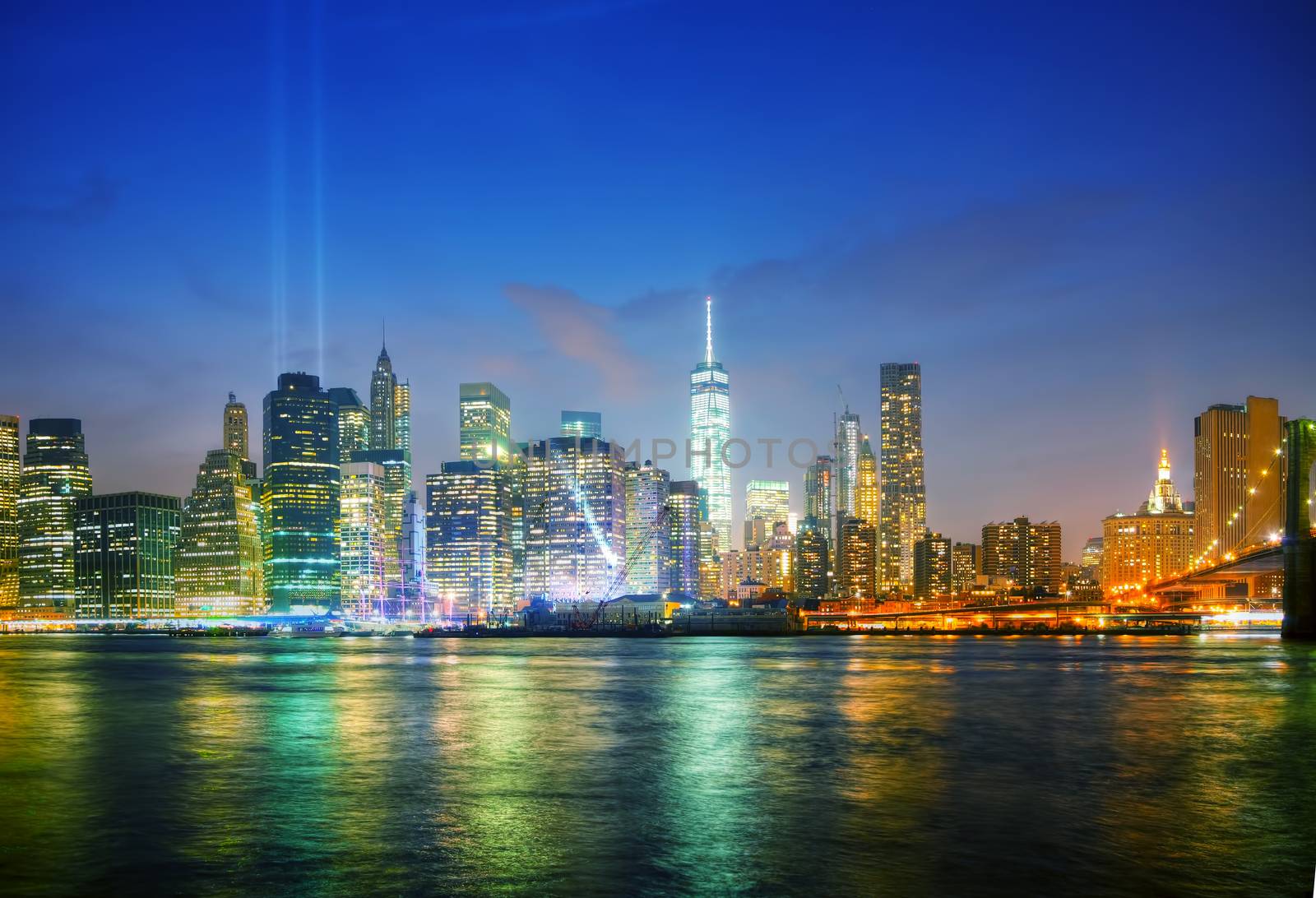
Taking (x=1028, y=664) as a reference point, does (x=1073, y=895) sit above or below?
above

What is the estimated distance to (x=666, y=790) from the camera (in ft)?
96.2

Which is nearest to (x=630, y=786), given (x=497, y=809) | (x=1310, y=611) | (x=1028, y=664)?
(x=497, y=809)

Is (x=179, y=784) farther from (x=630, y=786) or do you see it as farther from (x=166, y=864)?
(x=630, y=786)

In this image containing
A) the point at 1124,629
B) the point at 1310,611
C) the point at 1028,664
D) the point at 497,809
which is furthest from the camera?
the point at 1124,629

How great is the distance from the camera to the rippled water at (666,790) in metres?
20.5

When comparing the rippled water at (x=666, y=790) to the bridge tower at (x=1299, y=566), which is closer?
the rippled water at (x=666, y=790)

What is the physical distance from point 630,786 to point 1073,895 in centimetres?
1349

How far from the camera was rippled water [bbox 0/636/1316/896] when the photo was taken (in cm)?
Answer: 2047

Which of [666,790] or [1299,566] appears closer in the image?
[666,790]

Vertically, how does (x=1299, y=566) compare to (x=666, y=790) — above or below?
above

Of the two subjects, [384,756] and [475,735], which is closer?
[384,756]

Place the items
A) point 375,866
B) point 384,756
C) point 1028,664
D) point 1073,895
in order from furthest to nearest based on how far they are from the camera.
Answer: point 1028,664 → point 384,756 → point 375,866 → point 1073,895

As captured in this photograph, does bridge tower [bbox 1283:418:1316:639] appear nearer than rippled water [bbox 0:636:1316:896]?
No

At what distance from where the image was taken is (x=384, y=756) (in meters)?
35.5
